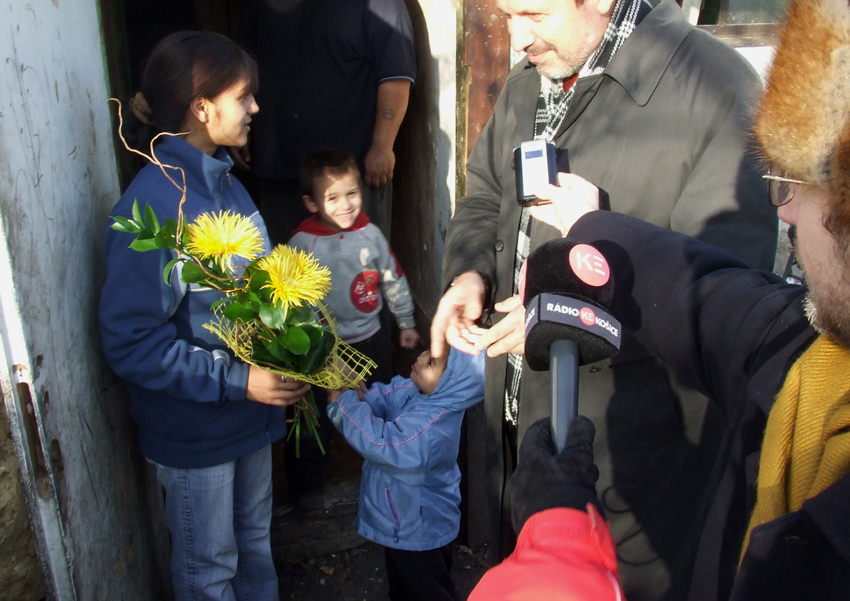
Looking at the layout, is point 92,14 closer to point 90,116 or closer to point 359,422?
point 90,116

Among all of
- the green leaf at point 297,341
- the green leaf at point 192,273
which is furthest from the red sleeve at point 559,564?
the green leaf at point 192,273

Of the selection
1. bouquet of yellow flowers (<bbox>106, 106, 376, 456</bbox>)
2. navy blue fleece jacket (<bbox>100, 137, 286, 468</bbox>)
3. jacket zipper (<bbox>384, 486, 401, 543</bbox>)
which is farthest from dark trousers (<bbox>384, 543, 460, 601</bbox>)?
bouquet of yellow flowers (<bbox>106, 106, 376, 456</bbox>)

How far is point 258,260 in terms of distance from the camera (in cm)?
177

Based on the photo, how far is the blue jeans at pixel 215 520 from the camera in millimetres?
2078

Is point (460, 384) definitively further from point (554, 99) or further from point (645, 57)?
point (645, 57)

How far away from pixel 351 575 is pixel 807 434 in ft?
8.40

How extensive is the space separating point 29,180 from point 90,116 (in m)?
0.55

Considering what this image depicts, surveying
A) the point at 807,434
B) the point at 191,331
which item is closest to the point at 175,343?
the point at 191,331

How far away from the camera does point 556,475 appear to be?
34.1 inches

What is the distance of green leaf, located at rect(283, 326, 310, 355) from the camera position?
1.77m

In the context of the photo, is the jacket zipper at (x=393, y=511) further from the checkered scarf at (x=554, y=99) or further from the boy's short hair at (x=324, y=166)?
the boy's short hair at (x=324, y=166)

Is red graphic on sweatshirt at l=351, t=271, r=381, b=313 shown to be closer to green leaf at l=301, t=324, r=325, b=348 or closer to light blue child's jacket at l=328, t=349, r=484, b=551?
light blue child's jacket at l=328, t=349, r=484, b=551

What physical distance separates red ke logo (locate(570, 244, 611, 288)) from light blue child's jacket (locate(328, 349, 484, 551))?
1258mm

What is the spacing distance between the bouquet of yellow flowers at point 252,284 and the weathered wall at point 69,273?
22 centimetres
